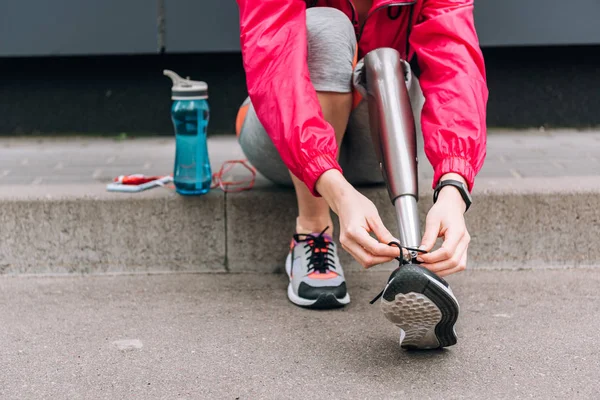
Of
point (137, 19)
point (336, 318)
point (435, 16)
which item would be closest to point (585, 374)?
point (336, 318)

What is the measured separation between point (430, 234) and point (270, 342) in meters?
0.55

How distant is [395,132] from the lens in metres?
2.01

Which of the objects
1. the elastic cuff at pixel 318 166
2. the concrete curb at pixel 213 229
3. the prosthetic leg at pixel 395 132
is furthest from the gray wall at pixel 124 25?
the elastic cuff at pixel 318 166

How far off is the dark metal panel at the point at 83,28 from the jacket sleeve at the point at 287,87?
169 centimetres

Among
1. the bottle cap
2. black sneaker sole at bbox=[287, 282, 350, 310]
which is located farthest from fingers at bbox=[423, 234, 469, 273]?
the bottle cap

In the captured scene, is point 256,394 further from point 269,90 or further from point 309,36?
point 309,36

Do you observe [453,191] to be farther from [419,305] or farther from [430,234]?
[419,305]

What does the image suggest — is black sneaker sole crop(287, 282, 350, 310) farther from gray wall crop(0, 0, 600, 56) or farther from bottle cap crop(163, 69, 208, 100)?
gray wall crop(0, 0, 600, 56)

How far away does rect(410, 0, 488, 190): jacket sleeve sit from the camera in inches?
77.1

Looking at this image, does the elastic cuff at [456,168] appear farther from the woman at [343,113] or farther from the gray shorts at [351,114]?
the gray shorts at [351,114]

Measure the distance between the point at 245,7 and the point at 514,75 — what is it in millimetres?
2192

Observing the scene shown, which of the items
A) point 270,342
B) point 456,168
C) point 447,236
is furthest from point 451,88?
point 270,342

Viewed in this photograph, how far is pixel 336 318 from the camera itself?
2.22m

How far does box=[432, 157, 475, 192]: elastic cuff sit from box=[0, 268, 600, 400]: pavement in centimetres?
44
